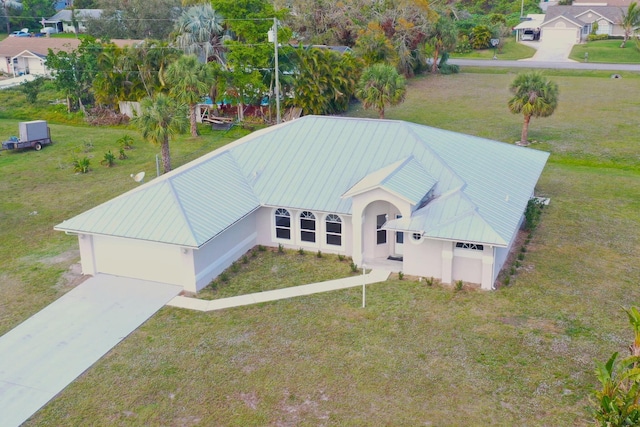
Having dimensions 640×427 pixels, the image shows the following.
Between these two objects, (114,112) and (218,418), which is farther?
(114,112)

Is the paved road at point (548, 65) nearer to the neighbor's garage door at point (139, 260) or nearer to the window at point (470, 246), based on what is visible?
the window at point (470, 246)

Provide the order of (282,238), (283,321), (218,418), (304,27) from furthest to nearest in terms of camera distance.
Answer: (304,27) < (282,238) < (283,321) < (218,418)

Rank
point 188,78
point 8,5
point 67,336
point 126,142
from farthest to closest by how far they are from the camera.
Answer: point 8,5 < point 126,142 < point 188,78 < point 67,336

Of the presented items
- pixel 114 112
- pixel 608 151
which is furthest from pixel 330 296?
pixel 114 112

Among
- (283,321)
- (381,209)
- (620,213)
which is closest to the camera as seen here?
(283,321)

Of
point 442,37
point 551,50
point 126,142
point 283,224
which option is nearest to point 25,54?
point 126,142

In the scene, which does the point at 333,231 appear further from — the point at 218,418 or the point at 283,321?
the point at 218,418

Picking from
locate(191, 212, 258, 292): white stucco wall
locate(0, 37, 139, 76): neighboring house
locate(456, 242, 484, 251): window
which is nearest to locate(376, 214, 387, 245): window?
locate(456, 242, 484, 251): window

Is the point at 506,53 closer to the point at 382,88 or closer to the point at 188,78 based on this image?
the point at 382,88
